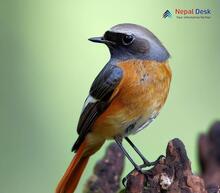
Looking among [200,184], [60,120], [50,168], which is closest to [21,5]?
[60,120]

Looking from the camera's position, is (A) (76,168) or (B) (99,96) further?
(A) (76,168)

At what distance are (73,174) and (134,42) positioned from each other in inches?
30.2

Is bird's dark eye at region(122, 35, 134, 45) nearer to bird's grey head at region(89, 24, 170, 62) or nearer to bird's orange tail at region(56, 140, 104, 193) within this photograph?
Answer: bird's grey head at region(89, 24, 170, 62)

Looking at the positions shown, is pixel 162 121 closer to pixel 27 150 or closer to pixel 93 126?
pixel 27 150

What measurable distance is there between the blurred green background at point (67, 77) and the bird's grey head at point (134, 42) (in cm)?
131

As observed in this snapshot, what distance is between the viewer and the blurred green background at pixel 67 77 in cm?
533

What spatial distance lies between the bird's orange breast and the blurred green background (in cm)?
137

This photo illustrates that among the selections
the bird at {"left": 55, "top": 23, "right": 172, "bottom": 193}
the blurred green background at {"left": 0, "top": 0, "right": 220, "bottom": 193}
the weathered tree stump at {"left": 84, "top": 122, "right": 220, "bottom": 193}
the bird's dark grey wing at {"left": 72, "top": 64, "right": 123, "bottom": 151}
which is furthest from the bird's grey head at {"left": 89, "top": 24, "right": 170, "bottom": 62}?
the blurred green background at {"left": 0, "top": 0, "right": 220, "bottom": 193}

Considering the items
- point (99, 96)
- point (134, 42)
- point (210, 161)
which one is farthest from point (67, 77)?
point (210, 161)

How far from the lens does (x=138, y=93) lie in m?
3.74

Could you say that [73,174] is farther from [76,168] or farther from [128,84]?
[128,84]

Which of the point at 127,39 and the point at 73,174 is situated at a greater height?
the point at 127,39

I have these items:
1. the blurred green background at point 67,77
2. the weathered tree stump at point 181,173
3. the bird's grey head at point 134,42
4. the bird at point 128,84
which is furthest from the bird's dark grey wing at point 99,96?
the blurred green background at point 67,77

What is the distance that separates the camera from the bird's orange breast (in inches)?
147
